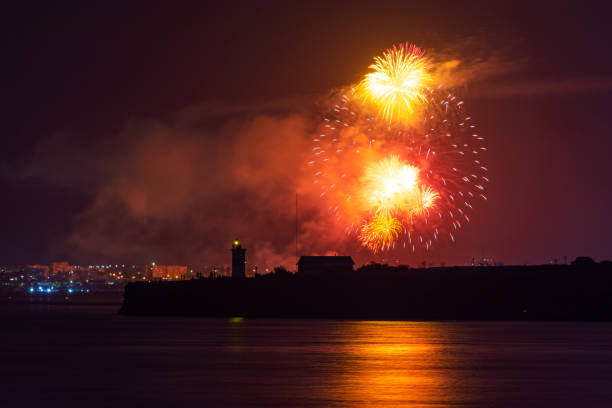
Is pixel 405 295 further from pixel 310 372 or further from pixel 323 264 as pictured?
pixel 310 372

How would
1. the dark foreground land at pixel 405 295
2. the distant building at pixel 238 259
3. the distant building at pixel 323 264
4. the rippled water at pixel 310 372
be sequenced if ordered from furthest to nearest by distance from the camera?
the distant building at pixel 238 259 < the distant building at pixel 323 264 < the dark foreground land at pixel 405 295 < the rippled water at pixel 310 372

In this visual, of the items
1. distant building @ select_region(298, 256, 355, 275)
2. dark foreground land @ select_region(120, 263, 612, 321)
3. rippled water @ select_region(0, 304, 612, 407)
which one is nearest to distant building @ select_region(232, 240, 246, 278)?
dark foreground land @ select_region(120, 263, 612, 321)

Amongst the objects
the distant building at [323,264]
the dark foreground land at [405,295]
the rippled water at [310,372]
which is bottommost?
the rippled water at [310,372]

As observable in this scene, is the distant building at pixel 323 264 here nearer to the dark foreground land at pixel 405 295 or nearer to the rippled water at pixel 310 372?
the dark foreground land at pixel 405 295

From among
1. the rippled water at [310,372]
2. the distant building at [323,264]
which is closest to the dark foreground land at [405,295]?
the distant building at [323,264]

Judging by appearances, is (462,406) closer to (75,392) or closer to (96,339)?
(75,392)

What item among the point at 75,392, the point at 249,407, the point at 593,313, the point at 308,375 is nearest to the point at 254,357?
the point at 308,375
